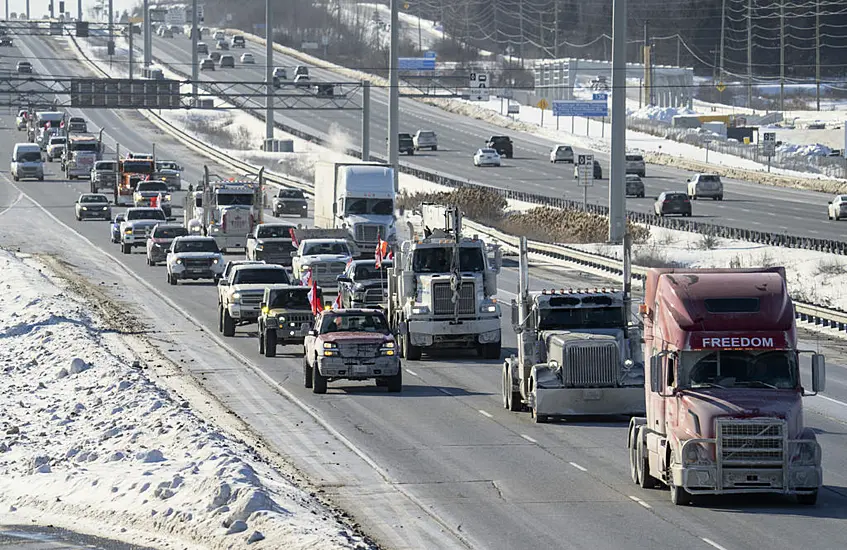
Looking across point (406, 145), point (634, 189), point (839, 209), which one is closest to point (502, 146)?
point (406, 145)

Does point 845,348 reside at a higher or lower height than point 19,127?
lower

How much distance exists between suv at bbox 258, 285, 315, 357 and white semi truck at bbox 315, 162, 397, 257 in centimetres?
2066

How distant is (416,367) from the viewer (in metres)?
34.8

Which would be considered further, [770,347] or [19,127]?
[19,127]

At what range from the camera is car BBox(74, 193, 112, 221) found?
77.5 meters

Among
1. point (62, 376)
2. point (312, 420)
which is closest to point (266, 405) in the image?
point (312, 420)

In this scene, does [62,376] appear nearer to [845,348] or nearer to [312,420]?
[312,420]

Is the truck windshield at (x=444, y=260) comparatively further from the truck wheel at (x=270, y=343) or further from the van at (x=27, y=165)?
the van at (x=27, y=165)

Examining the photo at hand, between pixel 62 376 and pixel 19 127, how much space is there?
109 metres

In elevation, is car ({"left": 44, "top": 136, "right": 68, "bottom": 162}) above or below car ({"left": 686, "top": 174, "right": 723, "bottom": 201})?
above

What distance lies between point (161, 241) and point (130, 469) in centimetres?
3812

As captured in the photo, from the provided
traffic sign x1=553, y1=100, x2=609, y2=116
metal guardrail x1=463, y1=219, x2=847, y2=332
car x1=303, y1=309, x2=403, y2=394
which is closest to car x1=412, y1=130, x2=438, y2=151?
traffic sign x1=553, y1=100, x2=609, y2=116

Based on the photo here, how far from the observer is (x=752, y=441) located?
18.8 meters

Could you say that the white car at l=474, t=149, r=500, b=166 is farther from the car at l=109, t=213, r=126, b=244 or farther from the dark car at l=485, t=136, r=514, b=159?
the car at l=109, t=213, r=126, b=244
